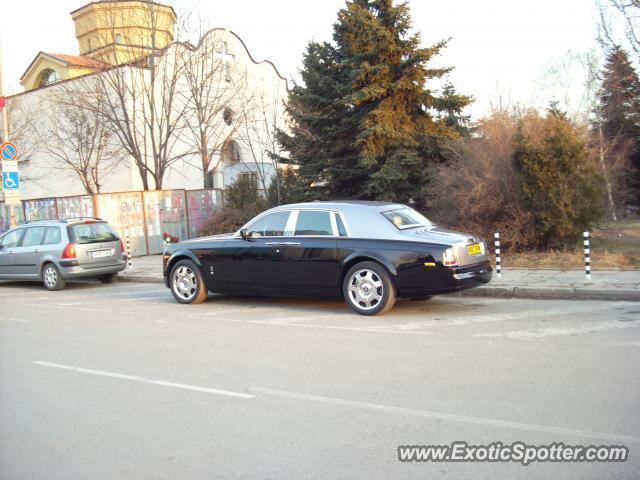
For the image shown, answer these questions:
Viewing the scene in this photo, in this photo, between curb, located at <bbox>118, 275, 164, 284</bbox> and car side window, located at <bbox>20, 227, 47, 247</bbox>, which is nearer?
car side window, located at <bbox>20, 227, 47, 247</bbox>

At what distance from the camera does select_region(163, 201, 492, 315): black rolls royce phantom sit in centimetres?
845

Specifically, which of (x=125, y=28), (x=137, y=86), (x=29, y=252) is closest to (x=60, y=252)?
(x=29, y=252)

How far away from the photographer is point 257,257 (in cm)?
964

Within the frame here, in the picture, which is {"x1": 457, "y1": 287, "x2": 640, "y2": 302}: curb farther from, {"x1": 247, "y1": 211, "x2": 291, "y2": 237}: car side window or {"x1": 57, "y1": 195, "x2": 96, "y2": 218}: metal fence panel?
{"x1": 57, "y1": 195, "x2": 96, "y2": 218}: metal fence panel

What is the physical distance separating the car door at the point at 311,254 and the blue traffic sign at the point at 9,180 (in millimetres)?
12929

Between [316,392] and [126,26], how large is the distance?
65.8ft

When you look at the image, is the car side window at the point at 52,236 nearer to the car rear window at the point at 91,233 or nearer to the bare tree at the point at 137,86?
the car rear window at the point at 91,233

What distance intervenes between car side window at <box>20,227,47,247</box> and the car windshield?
9.41 metres

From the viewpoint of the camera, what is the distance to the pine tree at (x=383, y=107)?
18109 millimetres

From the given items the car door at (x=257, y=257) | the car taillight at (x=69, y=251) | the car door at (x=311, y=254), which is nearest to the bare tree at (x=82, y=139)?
the car taillight at (x=69, y=251)

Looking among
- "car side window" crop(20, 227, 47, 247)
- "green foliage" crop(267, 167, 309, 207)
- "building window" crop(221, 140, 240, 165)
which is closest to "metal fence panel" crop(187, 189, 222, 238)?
"green foliage" crop(267, 167, 309, 207)

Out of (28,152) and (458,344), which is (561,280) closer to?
(458,344)

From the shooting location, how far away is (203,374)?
19.7 ft

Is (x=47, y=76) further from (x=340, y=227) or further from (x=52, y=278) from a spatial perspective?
(x=340, y=227)
